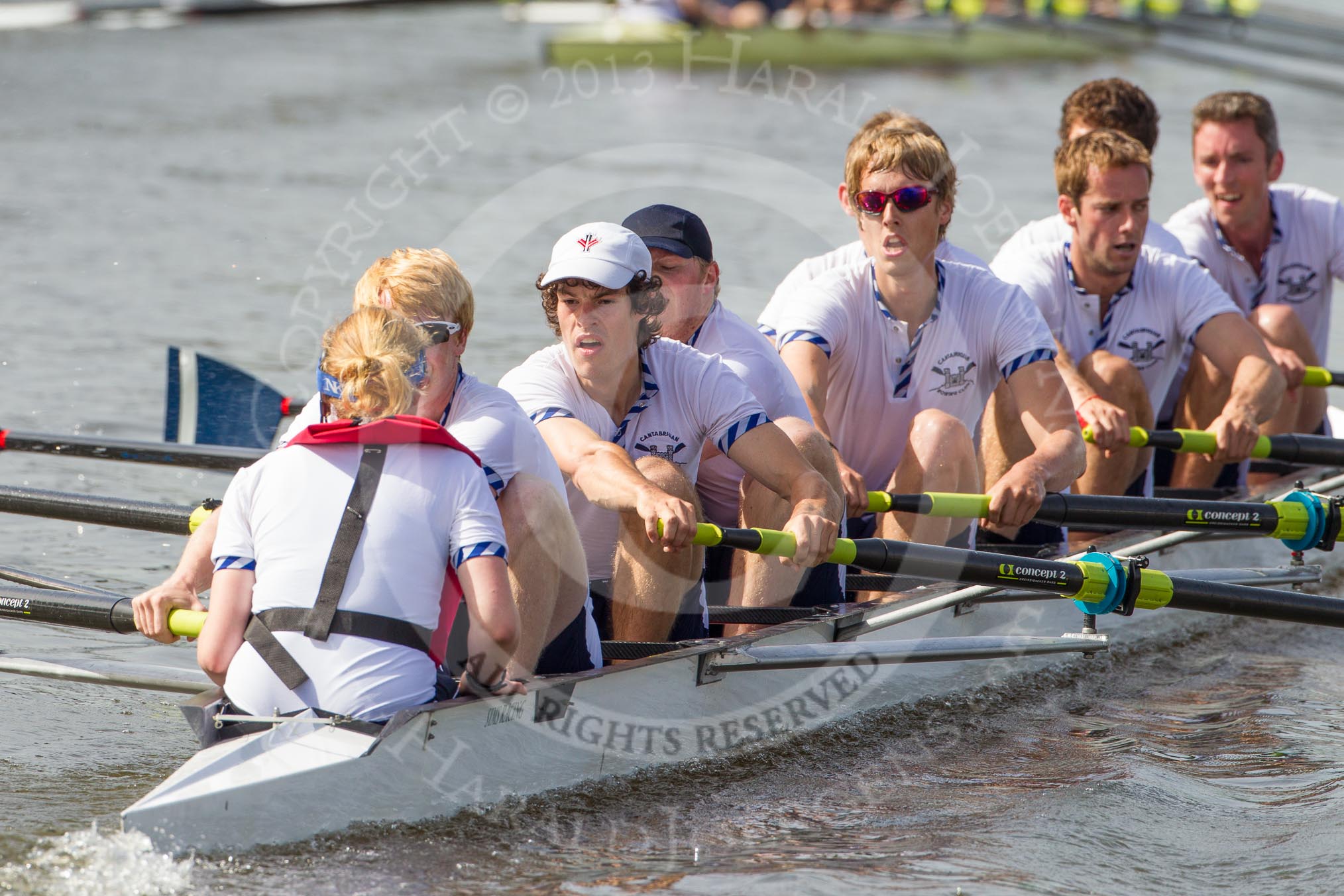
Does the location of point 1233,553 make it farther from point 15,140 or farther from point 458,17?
point 458,17

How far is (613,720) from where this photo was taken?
3.73 meters

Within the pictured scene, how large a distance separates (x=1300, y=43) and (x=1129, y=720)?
15.2m

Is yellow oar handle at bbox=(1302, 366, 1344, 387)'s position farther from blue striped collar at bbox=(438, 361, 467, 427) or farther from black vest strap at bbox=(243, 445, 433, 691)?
black vest strap at bbox=(243, 445, 433, 691)

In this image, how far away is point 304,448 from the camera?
122 inches

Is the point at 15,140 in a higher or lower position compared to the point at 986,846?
higher

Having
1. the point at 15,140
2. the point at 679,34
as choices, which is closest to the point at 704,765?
the point at 15,140

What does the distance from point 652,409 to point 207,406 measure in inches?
116

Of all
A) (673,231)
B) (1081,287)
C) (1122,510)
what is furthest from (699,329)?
(1081,287)

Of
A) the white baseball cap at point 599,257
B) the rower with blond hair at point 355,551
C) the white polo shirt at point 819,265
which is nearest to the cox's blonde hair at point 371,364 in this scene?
the rower with blond hair at point 355,551

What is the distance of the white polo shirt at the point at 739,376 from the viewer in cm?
437

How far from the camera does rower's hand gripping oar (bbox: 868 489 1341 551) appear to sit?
15.1ft

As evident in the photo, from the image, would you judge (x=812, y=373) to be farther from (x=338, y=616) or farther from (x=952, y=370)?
(x=338, y=616)

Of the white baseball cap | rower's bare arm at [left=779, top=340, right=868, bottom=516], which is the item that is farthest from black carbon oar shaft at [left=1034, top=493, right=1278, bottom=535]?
the white baseball cap

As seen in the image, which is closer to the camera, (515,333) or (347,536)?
(347,536)
